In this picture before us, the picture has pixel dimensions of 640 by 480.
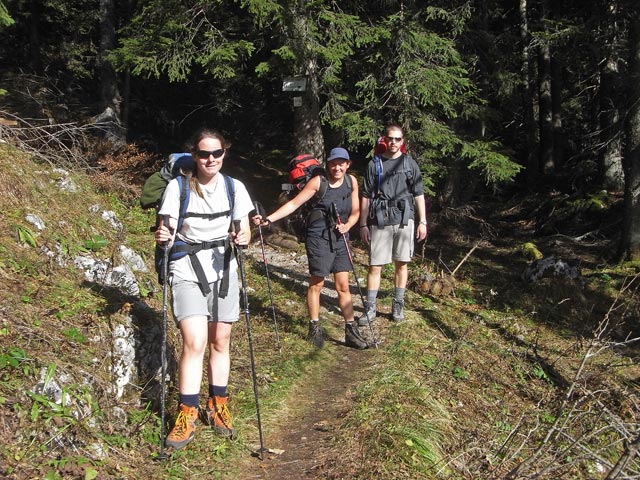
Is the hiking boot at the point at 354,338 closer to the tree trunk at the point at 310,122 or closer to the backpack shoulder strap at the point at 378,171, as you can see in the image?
the backpack shoulder strap at the point at 378,171

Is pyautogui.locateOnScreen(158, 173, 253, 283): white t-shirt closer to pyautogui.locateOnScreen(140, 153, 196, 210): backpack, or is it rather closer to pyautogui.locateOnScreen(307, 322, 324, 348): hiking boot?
pyautogui.locateOnScreen(140, 153, 196, 210): backpack

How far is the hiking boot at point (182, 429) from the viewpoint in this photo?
13.4 ft

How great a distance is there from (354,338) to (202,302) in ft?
9.81

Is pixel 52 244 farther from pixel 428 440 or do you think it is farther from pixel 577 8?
pixel 577 8

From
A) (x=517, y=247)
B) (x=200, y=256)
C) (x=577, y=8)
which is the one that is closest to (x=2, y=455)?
(x=200, y=256)

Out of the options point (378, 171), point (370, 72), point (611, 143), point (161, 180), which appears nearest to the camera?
point (161, 180)

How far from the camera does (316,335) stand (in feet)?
22.0

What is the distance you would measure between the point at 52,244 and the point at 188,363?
2.78 metres

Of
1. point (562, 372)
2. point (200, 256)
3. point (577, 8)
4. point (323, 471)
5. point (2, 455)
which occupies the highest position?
point (577, 8)

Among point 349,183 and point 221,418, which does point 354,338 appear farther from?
point 221,418

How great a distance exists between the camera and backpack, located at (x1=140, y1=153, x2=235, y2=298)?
4086 mm

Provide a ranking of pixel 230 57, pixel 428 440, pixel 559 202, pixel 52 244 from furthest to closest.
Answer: pixel 559 202 → pixel 230 57 → pixel 52 244 → pixel 428 440

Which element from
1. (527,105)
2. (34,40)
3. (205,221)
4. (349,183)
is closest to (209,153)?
(205,221)

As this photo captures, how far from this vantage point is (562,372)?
7.31 metres
